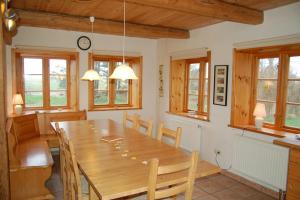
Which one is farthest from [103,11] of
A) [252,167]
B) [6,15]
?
[252,167]

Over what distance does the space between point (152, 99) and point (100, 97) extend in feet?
3.88

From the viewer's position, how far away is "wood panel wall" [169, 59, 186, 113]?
4.93 m

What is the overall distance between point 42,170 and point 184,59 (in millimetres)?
3337

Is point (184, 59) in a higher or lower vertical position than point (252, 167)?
higher

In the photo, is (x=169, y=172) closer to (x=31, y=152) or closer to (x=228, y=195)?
(x=228, y=195)

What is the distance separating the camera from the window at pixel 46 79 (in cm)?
450

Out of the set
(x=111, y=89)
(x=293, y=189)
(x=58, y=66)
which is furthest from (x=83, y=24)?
(x=293, y=189)

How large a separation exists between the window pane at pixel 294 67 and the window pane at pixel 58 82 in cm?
402

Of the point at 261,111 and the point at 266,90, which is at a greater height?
the point at 266,90

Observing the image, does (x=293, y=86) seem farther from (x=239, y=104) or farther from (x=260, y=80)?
(x=239, y=104)

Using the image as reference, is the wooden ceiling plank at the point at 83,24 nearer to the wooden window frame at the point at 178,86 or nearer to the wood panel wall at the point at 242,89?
the wooden window frame at the point at 178,86

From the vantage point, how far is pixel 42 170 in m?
2.84

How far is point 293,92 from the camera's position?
10.1ft

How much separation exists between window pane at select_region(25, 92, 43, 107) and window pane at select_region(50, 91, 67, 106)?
20 centimetres
